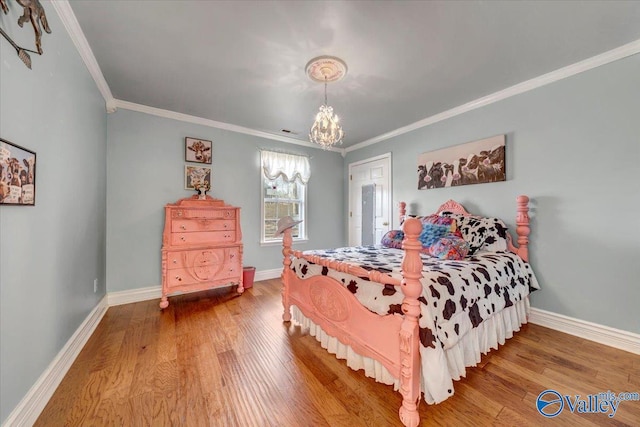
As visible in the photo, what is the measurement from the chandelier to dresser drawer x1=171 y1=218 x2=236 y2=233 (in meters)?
1.76

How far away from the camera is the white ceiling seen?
1636mm

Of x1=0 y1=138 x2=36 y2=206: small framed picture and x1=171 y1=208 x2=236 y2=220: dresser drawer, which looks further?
x1=171 y1=208 x2=236 y2=220: dresser drawer

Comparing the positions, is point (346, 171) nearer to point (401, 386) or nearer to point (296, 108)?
point (296, 108)

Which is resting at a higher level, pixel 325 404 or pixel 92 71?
pixel 92 71

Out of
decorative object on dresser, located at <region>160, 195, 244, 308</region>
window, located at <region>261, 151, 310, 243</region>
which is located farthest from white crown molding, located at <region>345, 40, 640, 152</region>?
decorative object on dresser, located at <region>160, 195, 244, 308</region>

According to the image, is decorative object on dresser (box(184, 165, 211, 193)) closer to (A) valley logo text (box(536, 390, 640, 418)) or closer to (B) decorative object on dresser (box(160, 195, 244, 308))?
(B) decorative object on dresser (box(160, 195, 244, 308))

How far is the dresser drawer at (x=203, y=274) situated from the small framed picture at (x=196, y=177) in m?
1.16

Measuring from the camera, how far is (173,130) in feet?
10.9

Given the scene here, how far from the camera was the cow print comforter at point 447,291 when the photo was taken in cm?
139

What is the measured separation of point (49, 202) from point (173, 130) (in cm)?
208

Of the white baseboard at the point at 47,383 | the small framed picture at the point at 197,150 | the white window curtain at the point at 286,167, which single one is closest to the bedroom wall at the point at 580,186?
the white window curtain at the point at 286,167

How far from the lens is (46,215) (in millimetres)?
1508

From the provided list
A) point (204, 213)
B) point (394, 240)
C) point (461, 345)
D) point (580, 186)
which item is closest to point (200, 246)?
point (204, 213)

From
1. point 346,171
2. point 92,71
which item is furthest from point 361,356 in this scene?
point 346,171
